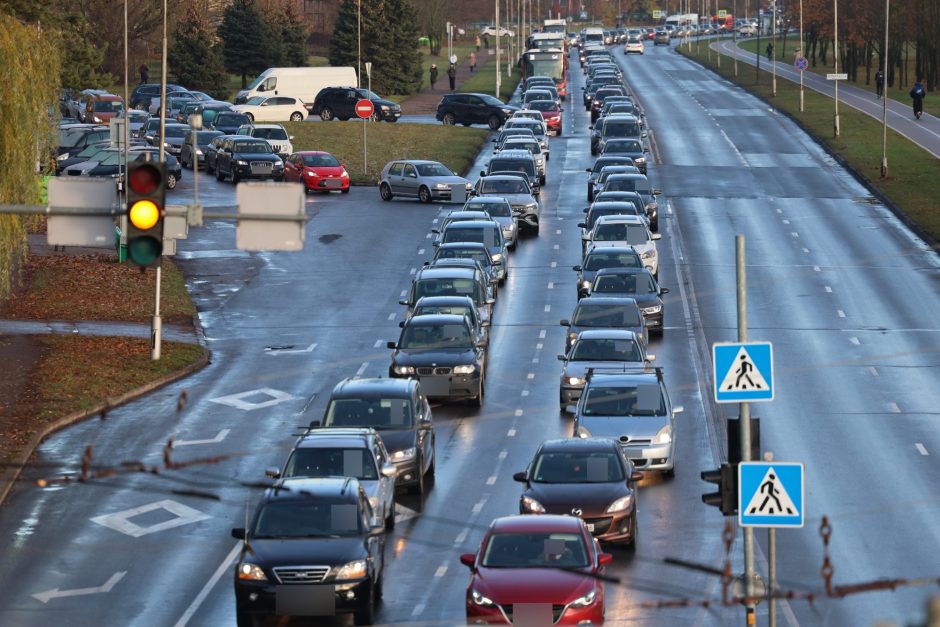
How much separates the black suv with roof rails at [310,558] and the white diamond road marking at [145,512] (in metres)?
4.51

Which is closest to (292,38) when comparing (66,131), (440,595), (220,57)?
(220,57)

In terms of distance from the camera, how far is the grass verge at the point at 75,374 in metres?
30.6

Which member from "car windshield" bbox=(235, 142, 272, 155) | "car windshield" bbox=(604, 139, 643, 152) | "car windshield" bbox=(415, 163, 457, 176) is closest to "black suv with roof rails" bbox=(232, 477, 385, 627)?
"car windshield" bbox=(415, 163, 457, 176)

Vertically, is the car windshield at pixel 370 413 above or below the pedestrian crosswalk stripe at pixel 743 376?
below

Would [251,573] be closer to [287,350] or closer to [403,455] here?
[403,455]

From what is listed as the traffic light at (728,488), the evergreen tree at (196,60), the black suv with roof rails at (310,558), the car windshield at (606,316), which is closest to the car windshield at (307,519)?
the black suv with roof rails at (310,558)

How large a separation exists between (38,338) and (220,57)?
7094 cm

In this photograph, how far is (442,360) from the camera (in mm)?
32188

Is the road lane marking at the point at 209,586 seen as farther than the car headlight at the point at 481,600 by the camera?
Yes

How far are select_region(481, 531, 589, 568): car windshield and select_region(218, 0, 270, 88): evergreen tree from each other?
93.4 m

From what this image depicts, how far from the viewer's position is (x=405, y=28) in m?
106

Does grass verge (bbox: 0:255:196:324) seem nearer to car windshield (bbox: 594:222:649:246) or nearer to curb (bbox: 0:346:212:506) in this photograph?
curb (bbox: 0:346:212:506)

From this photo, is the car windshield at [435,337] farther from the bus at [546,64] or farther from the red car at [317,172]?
the bus at [546,64]

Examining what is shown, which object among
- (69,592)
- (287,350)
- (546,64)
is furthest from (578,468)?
(546,64)
